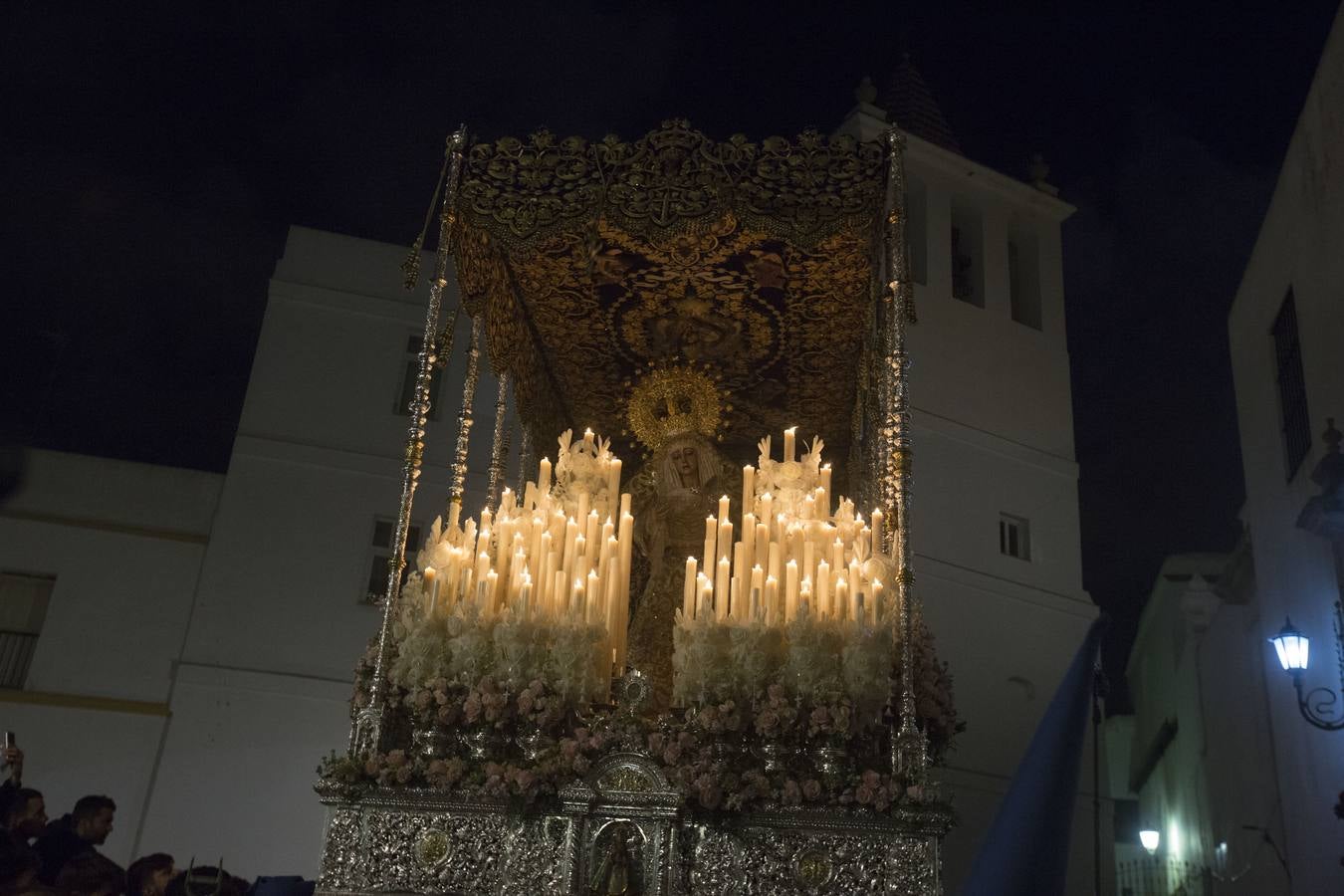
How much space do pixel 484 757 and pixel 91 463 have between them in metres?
9.14

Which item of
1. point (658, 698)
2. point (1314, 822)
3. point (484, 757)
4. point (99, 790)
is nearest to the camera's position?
point (484, 757)

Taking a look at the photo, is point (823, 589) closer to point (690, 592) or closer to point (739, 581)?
point (739, 581)

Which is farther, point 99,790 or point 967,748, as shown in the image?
point 967,748

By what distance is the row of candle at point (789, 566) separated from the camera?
717 centimetres

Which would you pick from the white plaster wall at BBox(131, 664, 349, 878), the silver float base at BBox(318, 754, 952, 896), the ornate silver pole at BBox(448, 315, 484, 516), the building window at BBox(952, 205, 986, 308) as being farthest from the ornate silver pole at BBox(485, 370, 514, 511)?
the building window at BBox(952, 205, 986, 308)

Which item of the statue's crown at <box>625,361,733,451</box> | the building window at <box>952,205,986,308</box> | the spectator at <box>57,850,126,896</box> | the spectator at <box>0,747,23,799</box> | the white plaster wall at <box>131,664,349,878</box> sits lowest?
the spectator at <box>57,850,126,896</box>

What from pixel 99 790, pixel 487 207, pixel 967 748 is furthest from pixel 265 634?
pixel 967 748

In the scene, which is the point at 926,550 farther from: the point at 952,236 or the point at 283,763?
the point at 283,763

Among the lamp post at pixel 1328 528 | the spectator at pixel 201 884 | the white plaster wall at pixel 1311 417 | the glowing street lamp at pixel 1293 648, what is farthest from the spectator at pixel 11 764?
the white plaster wall at pixel 1311 417

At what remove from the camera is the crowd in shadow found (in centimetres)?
630

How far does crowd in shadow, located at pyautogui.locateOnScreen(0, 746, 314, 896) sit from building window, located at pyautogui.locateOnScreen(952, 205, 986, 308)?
12240 millimetres

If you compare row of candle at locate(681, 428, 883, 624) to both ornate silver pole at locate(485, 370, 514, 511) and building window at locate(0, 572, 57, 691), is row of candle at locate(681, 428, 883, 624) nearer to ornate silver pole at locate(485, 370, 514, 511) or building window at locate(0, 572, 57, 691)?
ornate silver pole at locate(485, 370, 514, 511)

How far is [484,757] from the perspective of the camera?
673 cm

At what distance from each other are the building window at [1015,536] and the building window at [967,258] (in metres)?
2.92
